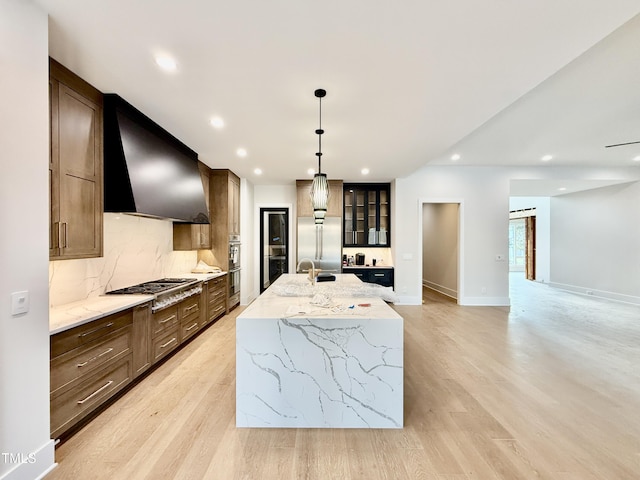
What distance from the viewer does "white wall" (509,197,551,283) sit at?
27.5 feet

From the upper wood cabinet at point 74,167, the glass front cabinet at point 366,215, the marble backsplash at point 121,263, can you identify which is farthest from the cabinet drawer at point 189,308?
the glass front cabinet at point 366,215

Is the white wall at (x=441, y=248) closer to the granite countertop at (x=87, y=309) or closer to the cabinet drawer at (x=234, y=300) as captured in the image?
the cabinet drawer at (x=234, y=300)

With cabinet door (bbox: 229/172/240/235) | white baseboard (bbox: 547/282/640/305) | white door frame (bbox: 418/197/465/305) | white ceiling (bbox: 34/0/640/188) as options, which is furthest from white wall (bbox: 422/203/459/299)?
cabinet door (bbox: 229/172/240/235)

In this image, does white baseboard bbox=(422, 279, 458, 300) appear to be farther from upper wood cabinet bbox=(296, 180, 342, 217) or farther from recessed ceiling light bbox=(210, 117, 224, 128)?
recessed ceiling light bbox=(210, 117, 224, 128)

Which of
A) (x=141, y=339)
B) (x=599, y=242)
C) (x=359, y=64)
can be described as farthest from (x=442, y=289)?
(x=141, y=339)

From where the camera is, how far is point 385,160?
4.58m

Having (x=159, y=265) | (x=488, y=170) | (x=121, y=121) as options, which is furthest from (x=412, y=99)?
(x=488, y=170)

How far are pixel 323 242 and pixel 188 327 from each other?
3.09 metres

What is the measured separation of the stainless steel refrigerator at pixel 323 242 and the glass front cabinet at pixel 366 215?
46 cm

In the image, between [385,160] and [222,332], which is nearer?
[222,332]

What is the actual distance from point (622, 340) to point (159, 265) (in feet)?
21.6

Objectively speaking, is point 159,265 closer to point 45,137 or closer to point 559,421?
point 45,137

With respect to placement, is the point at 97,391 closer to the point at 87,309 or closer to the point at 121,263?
the point at 87,309

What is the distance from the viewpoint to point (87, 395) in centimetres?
208
